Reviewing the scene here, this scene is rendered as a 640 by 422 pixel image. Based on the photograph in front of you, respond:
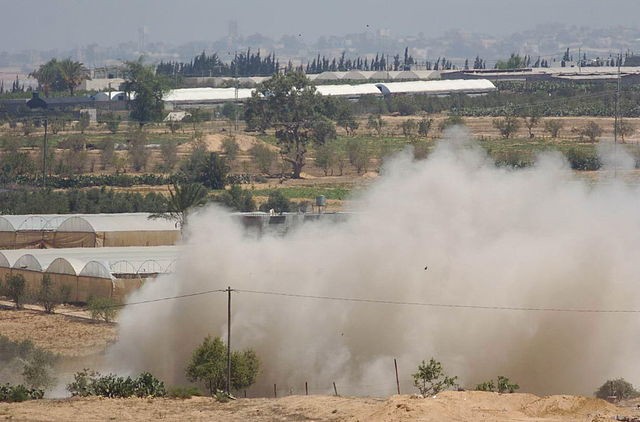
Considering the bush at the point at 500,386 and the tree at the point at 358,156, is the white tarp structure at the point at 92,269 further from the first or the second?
the tree at the point at 358,156

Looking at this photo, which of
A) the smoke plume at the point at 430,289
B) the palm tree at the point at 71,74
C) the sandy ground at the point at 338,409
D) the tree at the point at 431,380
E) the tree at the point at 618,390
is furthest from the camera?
the palm tree at the point at 71,74

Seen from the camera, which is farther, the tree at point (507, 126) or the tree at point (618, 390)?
the tree at point (507, 126)

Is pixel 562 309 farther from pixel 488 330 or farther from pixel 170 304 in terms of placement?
pixel 170 304

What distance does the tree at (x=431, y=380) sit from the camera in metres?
31.9

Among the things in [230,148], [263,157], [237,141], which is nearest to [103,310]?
[263,157]

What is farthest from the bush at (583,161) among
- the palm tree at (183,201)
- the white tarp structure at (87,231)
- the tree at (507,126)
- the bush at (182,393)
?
the bush at (182,393)

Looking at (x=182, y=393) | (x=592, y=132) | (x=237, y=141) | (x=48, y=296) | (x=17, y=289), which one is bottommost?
(x=182, y=393)

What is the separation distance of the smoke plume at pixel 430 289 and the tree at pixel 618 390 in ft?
7.57

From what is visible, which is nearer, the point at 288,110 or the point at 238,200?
the point at 238,200

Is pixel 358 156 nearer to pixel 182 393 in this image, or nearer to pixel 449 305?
pixel 449 305

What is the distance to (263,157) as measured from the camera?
288ft

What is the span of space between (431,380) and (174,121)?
86.0m

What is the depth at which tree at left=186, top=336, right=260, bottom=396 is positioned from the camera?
34.2 m

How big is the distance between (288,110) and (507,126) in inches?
631
